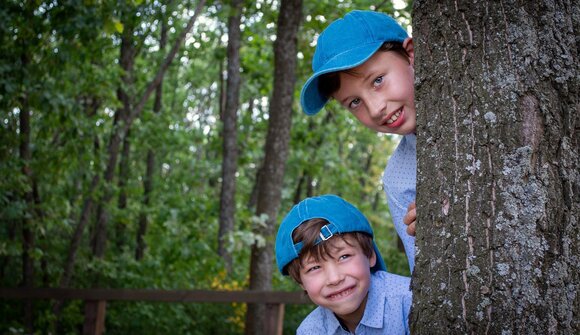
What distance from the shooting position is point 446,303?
1.58 m

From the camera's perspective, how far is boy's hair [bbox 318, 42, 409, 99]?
2383 millimetres

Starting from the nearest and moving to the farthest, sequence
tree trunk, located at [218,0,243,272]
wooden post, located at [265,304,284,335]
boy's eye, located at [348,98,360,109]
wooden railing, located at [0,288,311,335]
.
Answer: boy's eye, located at [348,98,360,109]
wooden post, located at [265,304,284,335]
wooden railing, located at [0,288,311,335]
tree trunk, located at [218,0,243,272]

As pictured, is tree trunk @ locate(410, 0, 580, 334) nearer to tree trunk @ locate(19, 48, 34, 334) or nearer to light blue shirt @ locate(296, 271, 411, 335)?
light blue shirt @ locate(296, 271, 411, 335)

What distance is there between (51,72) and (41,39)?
1.32 ft

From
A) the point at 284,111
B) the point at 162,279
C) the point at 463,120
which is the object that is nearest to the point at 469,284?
the point at 463,120

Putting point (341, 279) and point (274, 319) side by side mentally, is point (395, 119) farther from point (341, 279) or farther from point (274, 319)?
point (274, 319)

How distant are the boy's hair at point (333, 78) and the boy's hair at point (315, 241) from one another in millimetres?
486

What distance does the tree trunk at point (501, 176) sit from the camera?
1502 mm

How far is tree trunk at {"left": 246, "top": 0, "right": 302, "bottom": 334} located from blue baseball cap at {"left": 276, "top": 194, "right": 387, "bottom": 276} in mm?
4870

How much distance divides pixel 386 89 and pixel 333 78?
234 mm

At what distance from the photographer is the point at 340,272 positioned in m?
2.63

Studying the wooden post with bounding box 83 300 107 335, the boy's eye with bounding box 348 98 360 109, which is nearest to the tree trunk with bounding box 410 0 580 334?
the boy's eye with bounding box 348 98 360 109

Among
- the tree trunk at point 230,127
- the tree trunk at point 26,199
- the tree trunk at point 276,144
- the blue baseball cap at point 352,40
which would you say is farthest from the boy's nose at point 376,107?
the tree trunk at point 230,127

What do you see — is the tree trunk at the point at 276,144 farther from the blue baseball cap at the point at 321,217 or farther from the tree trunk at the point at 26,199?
the blue baseball cap at the point at 321,217
